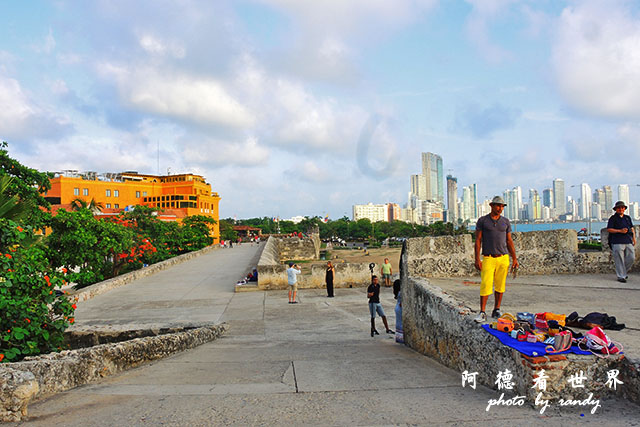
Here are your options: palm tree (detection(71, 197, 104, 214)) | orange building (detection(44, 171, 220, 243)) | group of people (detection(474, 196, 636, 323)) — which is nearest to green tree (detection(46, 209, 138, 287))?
palm tree (detection(71, 197, 104, 214))

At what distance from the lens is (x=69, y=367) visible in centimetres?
437

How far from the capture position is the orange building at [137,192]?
61969 millimetres

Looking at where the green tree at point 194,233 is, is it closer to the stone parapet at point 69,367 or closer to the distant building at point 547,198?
the stone parapet at point 69,367

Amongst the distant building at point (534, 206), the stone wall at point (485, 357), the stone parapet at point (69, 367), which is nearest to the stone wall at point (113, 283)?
the stone parapet at point (69, 367)

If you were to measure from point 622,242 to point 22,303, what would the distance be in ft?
30.8

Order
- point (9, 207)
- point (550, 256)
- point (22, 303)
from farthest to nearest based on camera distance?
point (550, 256) → point (9, 207) → point (22, 303)

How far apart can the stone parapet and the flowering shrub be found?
71 centimetres

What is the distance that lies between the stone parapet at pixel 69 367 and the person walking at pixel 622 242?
7.50m

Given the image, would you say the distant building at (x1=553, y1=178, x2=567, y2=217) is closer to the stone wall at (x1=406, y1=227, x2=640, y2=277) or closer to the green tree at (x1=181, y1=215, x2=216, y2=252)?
the green tree at (x1=181, y1=215, x2=216, y2=252)

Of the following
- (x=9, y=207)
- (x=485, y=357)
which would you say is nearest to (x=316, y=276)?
(x=9, y=207)

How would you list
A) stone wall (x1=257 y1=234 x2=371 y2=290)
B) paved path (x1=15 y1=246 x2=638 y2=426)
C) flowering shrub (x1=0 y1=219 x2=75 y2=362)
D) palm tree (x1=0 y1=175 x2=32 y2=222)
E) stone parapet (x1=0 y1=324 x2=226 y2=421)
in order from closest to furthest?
paved path (x1=15 y1=246 x2=638 y2=426)
stone parapet (x1=0 y1=324 x2=226 y2=421)
flowering shrub (x1=0 y1=219 x2=75 y2=362)
palm tree (x1=0 y1=175 x2=32 y2=222)
stone wall (x1=257 y1=234 x2=371 y2=290)

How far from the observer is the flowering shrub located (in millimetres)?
5293

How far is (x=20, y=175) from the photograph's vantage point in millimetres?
13484

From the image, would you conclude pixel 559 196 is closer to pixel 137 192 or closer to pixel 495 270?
pixel 137 192
